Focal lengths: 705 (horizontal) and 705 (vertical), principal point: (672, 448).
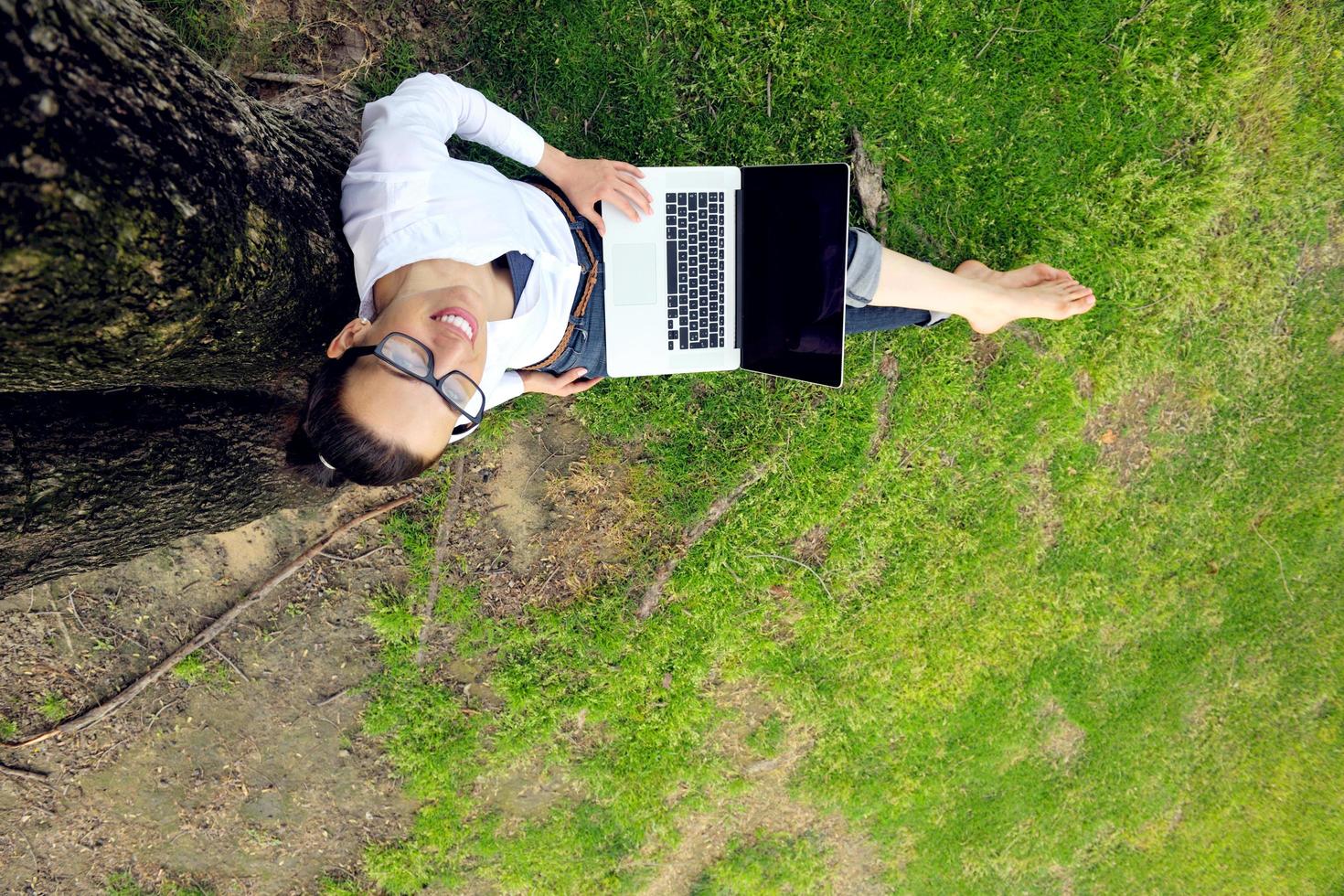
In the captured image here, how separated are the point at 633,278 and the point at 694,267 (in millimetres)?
265

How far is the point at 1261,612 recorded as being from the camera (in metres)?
3.97

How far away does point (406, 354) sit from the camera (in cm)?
197

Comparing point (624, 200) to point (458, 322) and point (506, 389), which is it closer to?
point (506, 389)

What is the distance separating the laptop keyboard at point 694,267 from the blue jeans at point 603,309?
28cm

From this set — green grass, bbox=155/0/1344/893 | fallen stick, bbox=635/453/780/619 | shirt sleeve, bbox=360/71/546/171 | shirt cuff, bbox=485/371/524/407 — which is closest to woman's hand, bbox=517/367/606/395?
shirt cuff, bbox=485/371/524/407

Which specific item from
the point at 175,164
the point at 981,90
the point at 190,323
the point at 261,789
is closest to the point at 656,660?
the point at 261,789

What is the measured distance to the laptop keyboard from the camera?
294 cm

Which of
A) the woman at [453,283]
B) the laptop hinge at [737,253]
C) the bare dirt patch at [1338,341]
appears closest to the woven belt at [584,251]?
the woman at [453,283]

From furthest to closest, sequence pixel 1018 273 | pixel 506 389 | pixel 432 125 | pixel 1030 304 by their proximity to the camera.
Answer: pixel 1018 273, pixel 1030 304, pixel 506 389, pixel 432 125

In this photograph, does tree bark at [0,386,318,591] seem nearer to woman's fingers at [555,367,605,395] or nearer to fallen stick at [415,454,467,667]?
fallen stick at [415,454,467,667]

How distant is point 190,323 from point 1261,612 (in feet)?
17.1

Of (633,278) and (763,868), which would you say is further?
(763,868)

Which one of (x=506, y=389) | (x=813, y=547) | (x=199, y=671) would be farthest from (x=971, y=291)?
(x=199, y=671)

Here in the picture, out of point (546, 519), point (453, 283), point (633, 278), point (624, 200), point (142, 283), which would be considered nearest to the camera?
point (142, 283)
